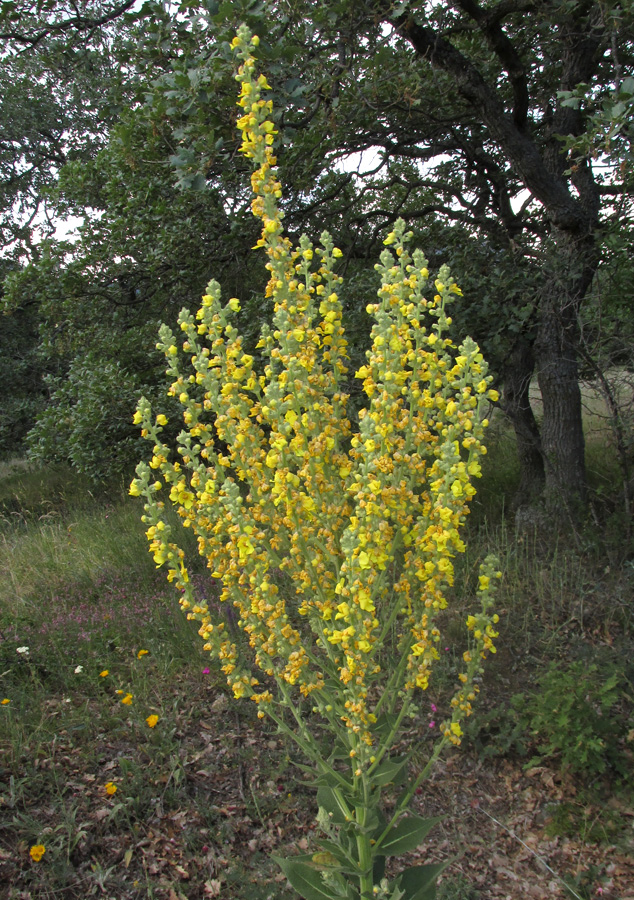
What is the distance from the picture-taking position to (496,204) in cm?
575

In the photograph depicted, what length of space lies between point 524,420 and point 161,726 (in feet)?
12.5

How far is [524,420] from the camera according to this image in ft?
Answer: 17.3

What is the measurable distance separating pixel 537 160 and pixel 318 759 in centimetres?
425

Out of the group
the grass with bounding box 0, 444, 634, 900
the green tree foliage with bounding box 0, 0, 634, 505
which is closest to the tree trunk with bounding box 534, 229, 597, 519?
the green tree foliage with bounding box 0, 0, 634, 505

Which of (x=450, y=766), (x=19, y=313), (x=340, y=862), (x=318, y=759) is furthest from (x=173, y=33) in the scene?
(x=19, y=313)

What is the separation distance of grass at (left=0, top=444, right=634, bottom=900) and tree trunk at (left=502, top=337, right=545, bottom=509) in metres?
0.60

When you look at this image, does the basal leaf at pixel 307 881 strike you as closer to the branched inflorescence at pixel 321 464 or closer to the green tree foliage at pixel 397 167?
the branched inflorescence at pixel 321 464

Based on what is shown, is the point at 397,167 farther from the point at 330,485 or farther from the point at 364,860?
the point at 364,860

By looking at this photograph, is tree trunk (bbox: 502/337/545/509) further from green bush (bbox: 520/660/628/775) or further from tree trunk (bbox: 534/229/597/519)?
green bush (bbox: 520/660/628/775)

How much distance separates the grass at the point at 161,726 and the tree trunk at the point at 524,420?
597 millimetres

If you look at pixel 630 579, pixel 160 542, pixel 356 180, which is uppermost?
pixel 356 180

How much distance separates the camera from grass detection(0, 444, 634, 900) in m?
2.54

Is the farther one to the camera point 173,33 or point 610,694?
Result: point 173,33

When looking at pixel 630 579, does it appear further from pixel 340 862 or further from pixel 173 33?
pixel 173 33
